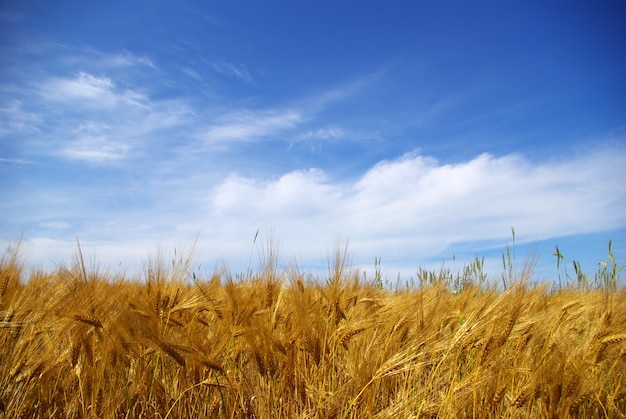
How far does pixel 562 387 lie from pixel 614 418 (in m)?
0.85

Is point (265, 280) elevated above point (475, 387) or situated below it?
above

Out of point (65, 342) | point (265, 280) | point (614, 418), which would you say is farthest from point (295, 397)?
point (614, 418)

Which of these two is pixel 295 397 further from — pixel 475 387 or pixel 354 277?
pixel 354 277

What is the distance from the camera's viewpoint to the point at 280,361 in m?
2.34

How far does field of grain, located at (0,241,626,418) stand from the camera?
2.05 meters

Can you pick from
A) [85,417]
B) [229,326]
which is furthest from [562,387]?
[85,417]

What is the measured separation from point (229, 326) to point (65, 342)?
992 mm

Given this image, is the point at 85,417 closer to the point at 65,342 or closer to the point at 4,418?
the point at 4,418

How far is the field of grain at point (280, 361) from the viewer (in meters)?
2.05

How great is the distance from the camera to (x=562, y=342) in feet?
8.49

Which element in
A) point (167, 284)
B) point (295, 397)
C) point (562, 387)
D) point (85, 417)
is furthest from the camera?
point (167, 284)

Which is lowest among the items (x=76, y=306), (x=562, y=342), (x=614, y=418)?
(x=614, y=418)

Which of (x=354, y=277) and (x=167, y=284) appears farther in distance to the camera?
(x=354, y=277)

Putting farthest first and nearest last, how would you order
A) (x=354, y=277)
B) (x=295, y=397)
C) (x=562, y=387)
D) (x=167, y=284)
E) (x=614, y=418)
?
(x=354, y=277) → (x=167, y=284) → (x=614, y=418) → (x=295, y=397) → (x=562, y=387)
